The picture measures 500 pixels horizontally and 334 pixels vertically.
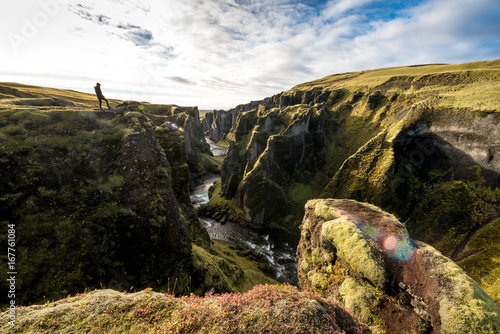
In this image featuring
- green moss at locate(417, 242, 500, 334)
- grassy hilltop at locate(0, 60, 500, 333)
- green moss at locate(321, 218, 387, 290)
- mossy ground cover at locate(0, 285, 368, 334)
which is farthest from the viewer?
green moss at locate(321, 218, 387, 290)

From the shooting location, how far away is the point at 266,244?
175 ft

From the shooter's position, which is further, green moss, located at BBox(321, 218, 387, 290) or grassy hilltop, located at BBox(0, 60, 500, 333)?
green moss, located at BBox(321, 218, 387, 290)

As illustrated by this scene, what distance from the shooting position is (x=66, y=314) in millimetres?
7199

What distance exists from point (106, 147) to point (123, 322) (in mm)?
16287

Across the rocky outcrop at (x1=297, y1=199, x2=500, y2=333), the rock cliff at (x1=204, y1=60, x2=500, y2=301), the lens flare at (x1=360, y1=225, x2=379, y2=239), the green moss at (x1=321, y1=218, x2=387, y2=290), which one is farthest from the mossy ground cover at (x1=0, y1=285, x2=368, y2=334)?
the rock cliff at (x1=204, y1=60, x2=500, y2=301)

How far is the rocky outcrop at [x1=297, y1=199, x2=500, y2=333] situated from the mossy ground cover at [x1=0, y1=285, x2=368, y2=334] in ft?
21.8

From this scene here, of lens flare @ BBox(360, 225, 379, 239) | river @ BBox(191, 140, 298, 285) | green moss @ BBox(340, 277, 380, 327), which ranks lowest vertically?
river @ BBox(191, 140, 298, 285)

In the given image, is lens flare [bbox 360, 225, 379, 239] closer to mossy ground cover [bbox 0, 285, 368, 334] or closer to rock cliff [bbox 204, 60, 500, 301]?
mossy ground cover [bbox 0, 285, 368, 334]

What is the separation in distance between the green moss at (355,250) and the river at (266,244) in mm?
27558

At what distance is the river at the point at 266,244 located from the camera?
141 feet

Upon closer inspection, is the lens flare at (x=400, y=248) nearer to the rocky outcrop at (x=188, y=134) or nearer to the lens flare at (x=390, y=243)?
the lens flare at (x=390, y=243)

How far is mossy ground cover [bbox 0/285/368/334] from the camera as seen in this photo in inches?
272

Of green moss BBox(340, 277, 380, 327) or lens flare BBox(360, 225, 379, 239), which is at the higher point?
lens flare BBox(360, 225, 379, 239)

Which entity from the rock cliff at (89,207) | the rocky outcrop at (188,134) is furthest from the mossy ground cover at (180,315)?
the rocky outcrop at (188,134)
